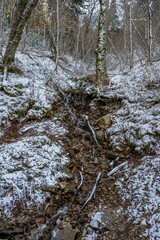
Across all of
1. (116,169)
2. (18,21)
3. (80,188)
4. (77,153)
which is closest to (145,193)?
(116,169)

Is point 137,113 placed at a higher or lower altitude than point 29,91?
lower

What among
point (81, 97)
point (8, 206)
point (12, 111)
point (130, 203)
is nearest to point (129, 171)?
point (130, 203)

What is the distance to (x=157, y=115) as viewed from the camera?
4875mm

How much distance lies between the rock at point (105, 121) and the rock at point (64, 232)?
107 inches

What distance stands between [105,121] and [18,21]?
3.83 meters

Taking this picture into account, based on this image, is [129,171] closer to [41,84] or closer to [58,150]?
[58,150]

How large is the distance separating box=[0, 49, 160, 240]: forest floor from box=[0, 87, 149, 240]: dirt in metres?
0.01

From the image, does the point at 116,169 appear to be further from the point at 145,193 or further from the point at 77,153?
the point at 77,153

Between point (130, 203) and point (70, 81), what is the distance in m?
5.55

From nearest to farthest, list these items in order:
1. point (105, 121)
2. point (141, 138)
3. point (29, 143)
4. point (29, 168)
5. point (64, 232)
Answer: point (64, 232)
point (29, 168)
point (29, 143)
point (141, 138)
point (105, 121)

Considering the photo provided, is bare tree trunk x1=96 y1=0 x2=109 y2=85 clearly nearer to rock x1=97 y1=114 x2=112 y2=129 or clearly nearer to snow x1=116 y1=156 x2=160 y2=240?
rock x1=97 y1=114 x2=112 y2=129

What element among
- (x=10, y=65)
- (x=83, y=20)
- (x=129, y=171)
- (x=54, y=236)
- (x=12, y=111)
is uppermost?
(x=83, y=20)

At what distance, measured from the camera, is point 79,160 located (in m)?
4.46

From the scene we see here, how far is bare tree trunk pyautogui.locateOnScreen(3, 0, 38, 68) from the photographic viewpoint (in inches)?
245
